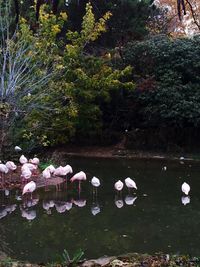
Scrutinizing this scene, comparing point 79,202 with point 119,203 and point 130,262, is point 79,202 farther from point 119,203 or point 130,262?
point 130,262

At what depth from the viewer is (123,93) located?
50.4 ft

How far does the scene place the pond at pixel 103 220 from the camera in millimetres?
5598

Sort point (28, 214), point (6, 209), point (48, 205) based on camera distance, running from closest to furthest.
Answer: point (28, 214) → point (6, 209) → point (48, 205)

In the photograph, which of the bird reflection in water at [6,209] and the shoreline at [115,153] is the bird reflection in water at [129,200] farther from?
the shoreline at [115,153]

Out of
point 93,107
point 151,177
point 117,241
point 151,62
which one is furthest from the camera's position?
point 151,62

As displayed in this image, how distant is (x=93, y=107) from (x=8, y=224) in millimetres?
7637

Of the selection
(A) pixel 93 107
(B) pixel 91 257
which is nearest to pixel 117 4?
(A) pixel 93 107

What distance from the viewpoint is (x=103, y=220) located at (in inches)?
269

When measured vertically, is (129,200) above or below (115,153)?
below

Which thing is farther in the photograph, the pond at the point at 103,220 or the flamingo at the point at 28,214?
the flamingo at the point at 28,214

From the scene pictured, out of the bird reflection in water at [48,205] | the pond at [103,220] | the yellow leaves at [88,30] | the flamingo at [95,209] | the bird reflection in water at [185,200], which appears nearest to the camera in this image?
the pond at [103,220]

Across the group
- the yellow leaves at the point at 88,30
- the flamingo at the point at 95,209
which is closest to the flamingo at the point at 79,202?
the flamingo at the point at 95,209

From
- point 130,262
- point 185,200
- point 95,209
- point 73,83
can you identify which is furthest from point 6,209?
point 73,83

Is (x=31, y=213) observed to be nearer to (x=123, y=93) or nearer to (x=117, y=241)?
(x=117, y=241)
